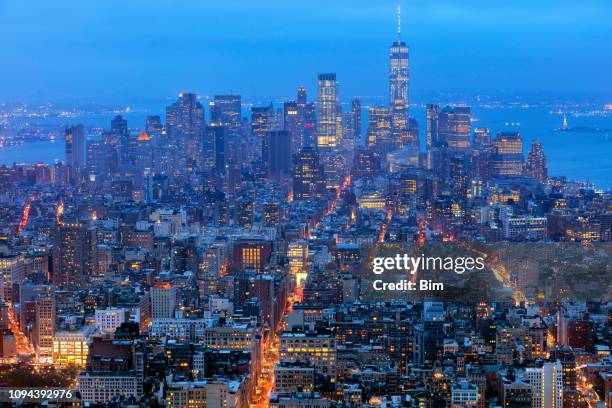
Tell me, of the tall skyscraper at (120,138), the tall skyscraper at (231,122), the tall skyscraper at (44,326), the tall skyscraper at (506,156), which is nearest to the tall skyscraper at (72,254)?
the tall skyscraper at (44,326)

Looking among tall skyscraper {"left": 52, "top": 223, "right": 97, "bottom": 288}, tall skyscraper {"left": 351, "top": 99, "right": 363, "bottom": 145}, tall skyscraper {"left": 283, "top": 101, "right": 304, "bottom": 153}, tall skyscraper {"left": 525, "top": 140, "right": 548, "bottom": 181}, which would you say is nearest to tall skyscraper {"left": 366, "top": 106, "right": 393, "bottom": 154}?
tall skyscraper {"left": 351, "top": 99, "right": 363, "bottom": 145}

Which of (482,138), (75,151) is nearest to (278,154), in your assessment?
(482,138)

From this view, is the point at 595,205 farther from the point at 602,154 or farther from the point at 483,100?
the point at 483,100

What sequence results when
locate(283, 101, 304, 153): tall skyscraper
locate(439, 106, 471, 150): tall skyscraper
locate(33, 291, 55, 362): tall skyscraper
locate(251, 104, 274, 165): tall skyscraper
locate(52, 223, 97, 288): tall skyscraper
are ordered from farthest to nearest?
locate(251, 104, 274, 165): tall skyscraper → locate(283, 101, 304, 153): tall skyscraper → locate(439, 106, 471, 150): tall skyscraper → locate(52, 223, 97, 288): tall skyscraper → locate(33, 291, 55, 362): tall skyscraper

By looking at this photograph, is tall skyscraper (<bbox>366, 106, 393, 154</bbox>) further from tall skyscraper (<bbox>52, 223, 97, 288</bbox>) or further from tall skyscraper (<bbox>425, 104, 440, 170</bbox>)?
tall skyscraper (<bbox>52, 223, 97, 288</bbox>)

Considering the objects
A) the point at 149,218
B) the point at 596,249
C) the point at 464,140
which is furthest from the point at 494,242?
the point at 464,140

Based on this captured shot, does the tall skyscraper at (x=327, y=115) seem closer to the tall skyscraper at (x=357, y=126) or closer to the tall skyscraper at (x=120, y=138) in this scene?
the tall skyscraper at (x=357, y=126)
